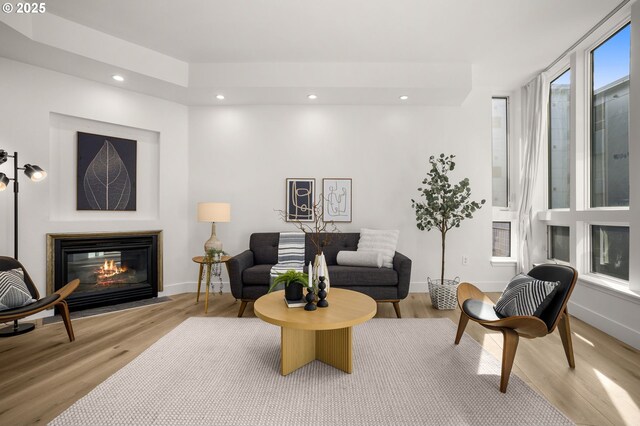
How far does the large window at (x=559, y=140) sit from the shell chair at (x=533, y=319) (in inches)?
81.1

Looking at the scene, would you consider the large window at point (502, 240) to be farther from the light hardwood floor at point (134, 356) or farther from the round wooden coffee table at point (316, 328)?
the round wooden coffee table at point (316, 328)

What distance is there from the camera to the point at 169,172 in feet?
14.4

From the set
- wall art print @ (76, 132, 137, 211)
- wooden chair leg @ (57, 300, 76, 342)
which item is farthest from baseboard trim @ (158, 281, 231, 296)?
wooden chair leg @ (57, 300, 76, 342)

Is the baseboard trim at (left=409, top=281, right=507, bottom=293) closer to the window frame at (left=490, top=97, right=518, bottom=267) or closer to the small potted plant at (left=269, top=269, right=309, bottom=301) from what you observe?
the window frame at (left=490, top=97, right=518, bottom=267)

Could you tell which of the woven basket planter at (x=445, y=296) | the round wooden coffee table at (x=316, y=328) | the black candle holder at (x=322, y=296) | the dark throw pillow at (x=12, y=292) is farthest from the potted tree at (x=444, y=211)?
the dark throw pillow at (x=12, y=292)

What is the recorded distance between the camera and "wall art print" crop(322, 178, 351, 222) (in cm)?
452

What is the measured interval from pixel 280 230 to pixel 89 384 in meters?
2.80

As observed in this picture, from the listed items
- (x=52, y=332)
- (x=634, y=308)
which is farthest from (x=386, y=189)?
(x=52, y=332)

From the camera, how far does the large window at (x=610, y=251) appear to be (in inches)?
120

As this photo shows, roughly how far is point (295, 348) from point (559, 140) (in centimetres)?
424

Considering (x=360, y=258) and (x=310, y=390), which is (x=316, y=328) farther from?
(x=360, y=258)

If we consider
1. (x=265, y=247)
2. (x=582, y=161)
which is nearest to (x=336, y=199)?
(x=265, y=247)

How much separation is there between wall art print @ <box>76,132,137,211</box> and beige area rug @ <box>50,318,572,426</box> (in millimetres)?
2194

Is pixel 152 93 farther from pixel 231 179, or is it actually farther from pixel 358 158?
pixel 358 158
